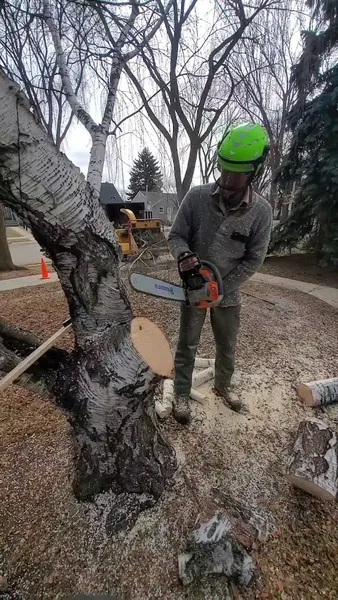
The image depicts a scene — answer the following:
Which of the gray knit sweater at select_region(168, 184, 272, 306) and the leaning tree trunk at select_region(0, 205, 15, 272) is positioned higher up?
the gray knit sweater at select_region(168, 184, 272, 306)

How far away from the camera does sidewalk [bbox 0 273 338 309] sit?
5598mm

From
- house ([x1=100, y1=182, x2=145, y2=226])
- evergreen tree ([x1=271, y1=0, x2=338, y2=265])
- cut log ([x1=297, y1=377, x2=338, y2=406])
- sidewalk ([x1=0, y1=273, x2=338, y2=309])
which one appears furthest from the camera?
house ([x1=100, y1=182, x2=145, y2=226])

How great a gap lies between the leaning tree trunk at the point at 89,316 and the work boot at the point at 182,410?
0.41 meters

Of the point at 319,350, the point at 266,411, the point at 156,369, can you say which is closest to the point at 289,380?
the point at 266,411

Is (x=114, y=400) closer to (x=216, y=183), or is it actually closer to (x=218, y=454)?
(x=218, y=454)

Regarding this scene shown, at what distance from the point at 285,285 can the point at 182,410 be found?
4.79 metres

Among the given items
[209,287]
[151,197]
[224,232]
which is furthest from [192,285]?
[151,197]

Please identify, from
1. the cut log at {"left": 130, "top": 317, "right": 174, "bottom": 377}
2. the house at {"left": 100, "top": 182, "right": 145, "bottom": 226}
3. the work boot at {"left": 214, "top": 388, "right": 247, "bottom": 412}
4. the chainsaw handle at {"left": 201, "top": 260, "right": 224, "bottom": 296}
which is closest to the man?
the chainsaw handle at {"left": 201, "top": 260, "right": 224, "bottom": 296}

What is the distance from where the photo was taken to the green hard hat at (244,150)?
5.08 ft

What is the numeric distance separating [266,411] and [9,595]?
174 cm

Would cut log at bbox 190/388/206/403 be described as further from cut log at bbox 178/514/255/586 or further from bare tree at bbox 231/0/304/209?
bare tree at bbox 231/0/304/209

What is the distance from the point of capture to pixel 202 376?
2592 millimetres

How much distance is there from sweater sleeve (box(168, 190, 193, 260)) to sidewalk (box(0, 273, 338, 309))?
414 cm

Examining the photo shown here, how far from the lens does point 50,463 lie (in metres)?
1.80
